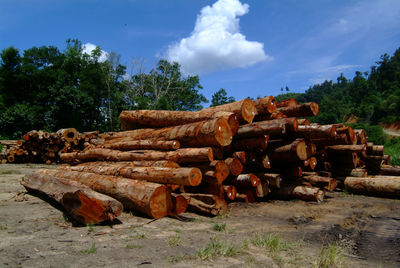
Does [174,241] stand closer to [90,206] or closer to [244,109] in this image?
[90,206]

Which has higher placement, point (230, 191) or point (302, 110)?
point (302, 110)

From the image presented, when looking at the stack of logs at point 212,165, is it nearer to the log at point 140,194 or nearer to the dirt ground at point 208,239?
the log at point 140,194

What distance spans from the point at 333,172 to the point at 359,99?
250ft

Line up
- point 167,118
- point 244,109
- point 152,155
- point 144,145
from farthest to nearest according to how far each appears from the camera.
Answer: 1. point 167,118
2. point 144,145
3. point 244,109
4. point 152,155

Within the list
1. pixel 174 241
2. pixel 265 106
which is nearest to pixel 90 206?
pixel 174 241

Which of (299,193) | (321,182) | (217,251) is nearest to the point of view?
(217,251)

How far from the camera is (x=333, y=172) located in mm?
8812

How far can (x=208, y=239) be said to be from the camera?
3875 mm

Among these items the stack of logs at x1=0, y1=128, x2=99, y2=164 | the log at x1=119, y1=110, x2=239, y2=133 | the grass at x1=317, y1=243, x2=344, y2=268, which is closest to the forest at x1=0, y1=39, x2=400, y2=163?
the stack of logs at x1=0, y1=128, x2=99, y2=164

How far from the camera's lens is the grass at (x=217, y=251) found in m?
3.15

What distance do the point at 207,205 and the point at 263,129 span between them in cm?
234

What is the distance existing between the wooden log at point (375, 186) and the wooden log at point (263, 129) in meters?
3.16

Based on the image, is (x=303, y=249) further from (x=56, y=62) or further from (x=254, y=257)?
(x=56, y=62)

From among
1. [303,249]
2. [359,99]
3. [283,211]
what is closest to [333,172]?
[283,211]
